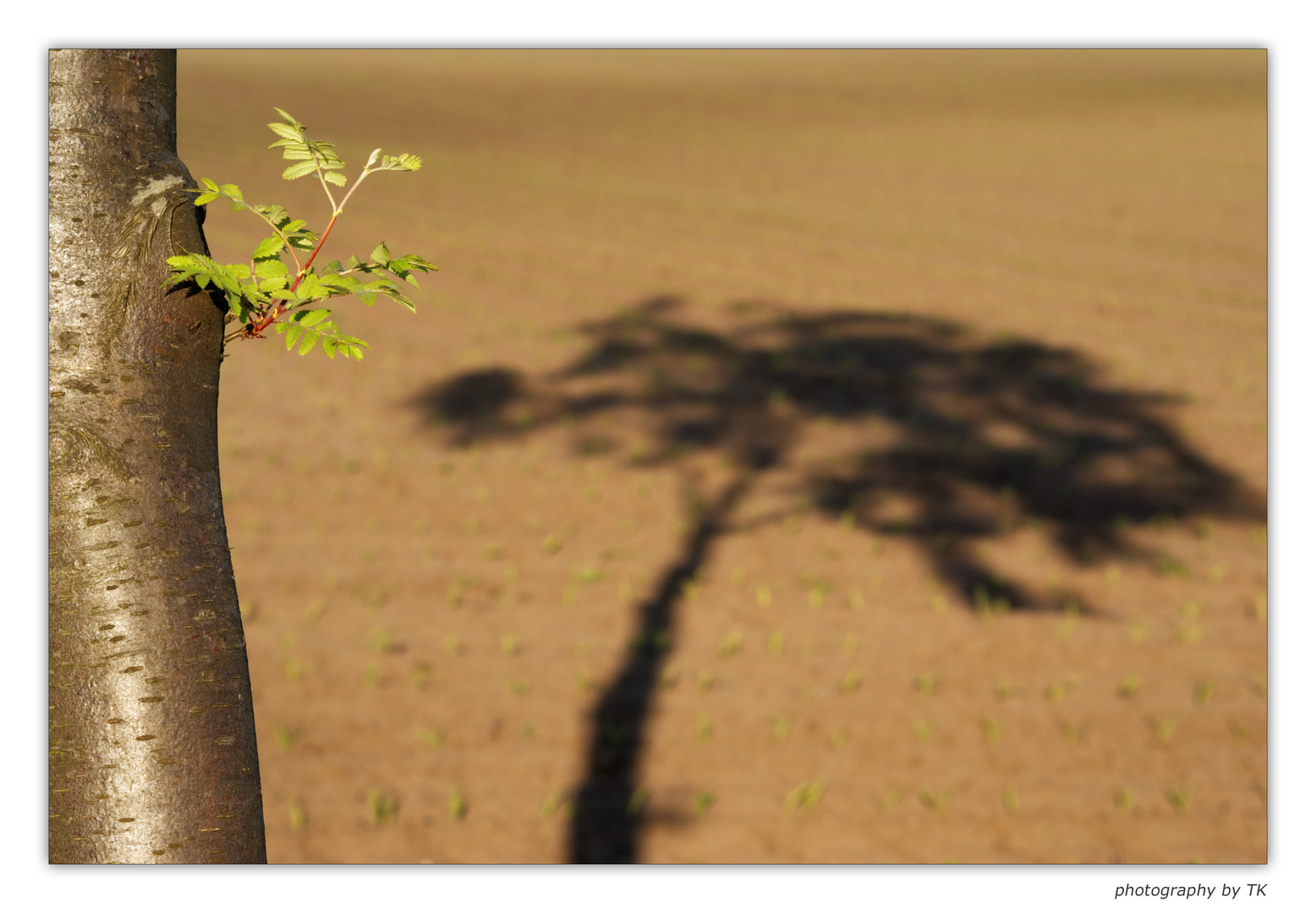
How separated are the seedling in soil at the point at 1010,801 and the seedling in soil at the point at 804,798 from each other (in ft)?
2.43

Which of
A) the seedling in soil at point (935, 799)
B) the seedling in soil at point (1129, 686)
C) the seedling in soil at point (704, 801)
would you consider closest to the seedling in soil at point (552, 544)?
the seedling in soil at point (704, 801)

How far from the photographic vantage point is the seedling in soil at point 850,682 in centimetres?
498

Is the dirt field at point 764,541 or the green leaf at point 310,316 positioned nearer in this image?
the green leaf at point 310,316

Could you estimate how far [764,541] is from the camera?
638 cm

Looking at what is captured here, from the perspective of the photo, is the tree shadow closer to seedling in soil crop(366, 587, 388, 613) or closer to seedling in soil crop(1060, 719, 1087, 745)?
seedling in soil crop(1060, 719, 1087, 745)

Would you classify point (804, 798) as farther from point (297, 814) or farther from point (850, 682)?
point (297, 814)

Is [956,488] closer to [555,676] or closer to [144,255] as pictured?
[555,676]

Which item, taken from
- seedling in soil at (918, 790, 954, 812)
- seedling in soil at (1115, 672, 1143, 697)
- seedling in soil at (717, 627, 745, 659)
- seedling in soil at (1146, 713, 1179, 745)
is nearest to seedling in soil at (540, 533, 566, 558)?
seedling in soil at (717, 627, 745, 659)

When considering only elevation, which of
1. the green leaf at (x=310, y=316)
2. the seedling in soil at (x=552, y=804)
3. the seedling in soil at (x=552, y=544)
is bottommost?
the seedling in soil at (x=552, y=804)

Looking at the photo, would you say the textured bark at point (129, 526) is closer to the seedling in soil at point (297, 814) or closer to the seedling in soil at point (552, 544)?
the seedling in soil at point (297, 814)

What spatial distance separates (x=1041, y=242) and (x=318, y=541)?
11308 mm

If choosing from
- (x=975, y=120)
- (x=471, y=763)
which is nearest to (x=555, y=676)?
(x=471, y=763)

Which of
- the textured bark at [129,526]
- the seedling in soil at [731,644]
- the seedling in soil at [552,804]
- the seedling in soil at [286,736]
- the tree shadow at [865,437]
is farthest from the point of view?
the tree shadow at [865,437]

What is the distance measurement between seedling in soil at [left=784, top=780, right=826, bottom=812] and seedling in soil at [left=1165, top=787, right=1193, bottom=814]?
4.73 ft
